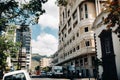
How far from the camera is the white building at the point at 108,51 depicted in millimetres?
26016

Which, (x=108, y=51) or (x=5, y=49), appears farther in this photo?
(x=5, y=49)

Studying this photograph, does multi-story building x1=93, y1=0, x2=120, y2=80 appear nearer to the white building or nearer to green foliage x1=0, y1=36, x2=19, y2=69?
the white building

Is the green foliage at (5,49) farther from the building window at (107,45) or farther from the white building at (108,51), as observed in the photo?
the building window at (107,45)

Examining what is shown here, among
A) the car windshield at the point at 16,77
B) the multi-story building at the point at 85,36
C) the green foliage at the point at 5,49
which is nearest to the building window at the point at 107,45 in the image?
the multi-story building at the point at 85,36

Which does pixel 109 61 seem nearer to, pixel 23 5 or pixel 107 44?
pixel 107 44

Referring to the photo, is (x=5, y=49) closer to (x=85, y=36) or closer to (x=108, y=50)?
(x=85, y=36)

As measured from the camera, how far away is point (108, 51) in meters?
28.1

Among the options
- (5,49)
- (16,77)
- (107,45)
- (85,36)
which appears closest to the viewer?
(16,77)

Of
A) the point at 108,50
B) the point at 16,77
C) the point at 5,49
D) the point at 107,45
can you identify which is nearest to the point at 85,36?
the point at 5,49

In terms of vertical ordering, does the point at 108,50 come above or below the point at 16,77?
above

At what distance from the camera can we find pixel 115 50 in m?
26.2

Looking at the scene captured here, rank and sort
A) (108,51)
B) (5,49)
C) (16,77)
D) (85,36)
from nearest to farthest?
(16,77) < (108,51) < (5,49) < (85,36)

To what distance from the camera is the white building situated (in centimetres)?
2602

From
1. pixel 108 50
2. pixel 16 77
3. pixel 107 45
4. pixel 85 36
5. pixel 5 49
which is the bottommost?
pixel 16 77
